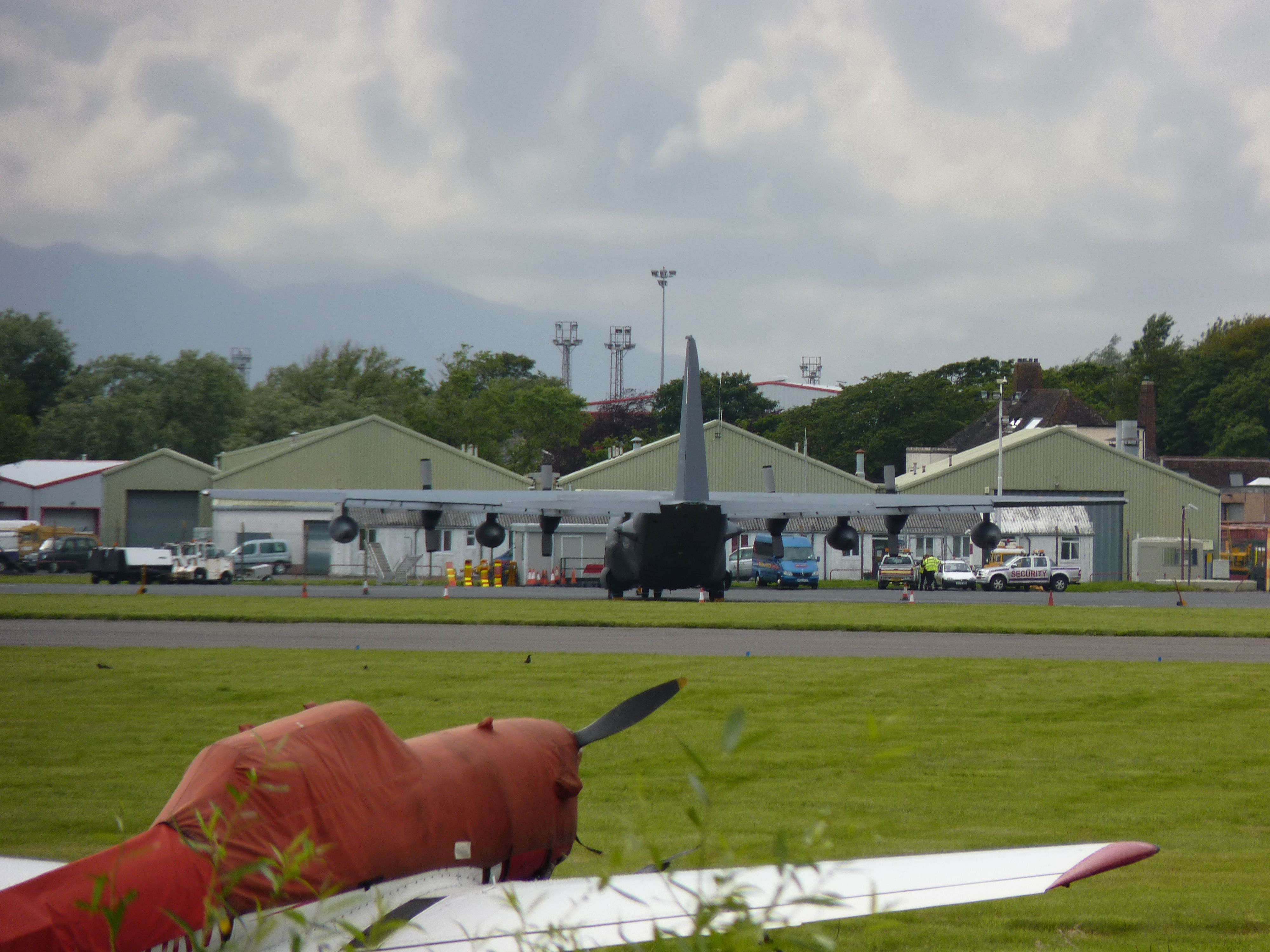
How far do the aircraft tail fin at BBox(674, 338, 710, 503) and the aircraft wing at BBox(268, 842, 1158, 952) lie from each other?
2699cm

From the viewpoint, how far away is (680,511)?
103 feet

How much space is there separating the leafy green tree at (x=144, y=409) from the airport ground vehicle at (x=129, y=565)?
1614 inches

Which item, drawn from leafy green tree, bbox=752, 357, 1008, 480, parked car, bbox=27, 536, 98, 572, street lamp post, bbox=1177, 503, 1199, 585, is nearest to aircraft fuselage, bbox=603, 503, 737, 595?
parked car, bbox=27, 536, 98, 572

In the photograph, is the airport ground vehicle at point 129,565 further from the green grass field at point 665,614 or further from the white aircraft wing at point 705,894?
the white aircraft wing at point 705,894

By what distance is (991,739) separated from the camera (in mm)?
12625

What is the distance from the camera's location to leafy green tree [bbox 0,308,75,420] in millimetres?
106500

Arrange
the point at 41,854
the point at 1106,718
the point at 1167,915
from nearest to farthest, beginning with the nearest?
1. the point at 1167,915
2. the point at 41,854
3. the point at 1106,718

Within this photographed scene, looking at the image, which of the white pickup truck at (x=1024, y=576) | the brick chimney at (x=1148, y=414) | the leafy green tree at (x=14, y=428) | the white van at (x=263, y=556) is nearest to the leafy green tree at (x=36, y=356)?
the leafy green tree at (x=14, y=428)

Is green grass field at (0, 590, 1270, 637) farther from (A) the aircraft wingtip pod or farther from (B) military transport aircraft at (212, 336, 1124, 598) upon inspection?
(A) the aircraft wingtip pod

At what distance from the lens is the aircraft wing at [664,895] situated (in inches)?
133

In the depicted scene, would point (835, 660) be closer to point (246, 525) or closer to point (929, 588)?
point (929, 588)

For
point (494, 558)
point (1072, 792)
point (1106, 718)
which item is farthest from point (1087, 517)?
point (1072, 792)

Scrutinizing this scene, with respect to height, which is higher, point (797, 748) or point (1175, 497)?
point (1175, 497)

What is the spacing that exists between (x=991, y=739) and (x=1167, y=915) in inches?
230
